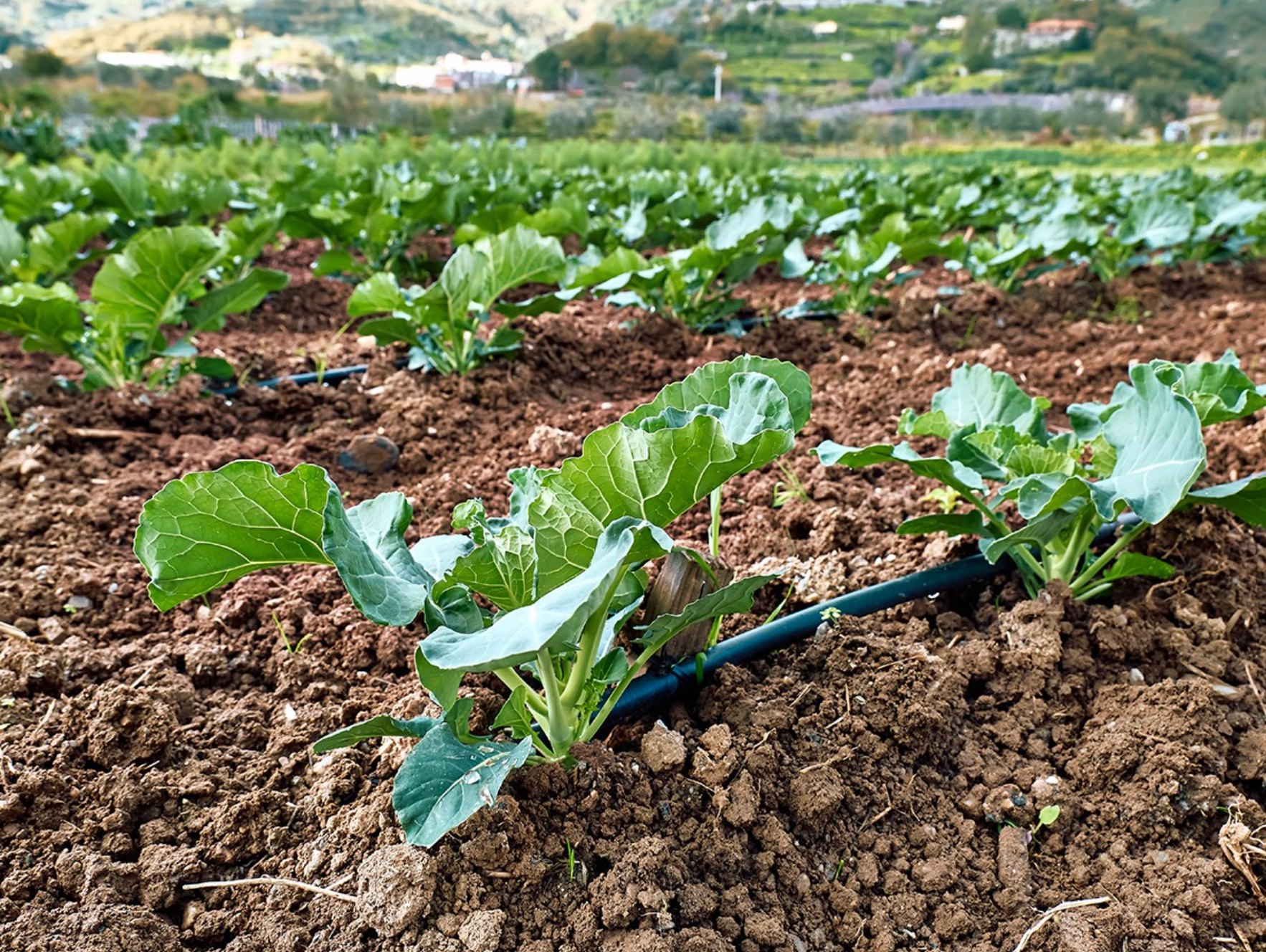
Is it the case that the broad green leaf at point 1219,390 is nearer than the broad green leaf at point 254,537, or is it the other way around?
the broad green leaf at point 254,537

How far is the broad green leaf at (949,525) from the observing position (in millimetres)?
1455

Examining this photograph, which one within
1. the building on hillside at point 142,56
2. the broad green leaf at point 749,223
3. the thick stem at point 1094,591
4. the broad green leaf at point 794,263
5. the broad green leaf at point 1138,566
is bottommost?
the building on hillside at point 142,56

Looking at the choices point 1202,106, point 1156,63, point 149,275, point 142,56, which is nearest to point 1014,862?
point 149,275

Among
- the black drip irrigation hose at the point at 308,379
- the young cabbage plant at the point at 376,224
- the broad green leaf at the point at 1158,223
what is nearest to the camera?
the black drip irrigation hose at the point at 308,379

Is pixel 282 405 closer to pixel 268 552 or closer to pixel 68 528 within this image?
pixel 68 528

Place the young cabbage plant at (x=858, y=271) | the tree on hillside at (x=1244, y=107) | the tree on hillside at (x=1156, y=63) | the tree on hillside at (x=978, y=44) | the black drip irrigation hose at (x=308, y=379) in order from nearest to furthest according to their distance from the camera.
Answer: the black drip irrigation hose at (x=308, y=379)
the young cabbage plant at (x=858, y=271)
the tree on hillside at (x=1244, y=107)
the tree on hillside at (x=1156, y=63)
the tree on hillside at (x=978, y=44)

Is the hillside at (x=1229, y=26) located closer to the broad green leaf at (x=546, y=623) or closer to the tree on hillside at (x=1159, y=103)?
the tree on hillside at (x=1159, y=103)

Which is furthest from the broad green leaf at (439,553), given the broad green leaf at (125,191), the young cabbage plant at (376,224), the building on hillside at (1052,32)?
the building on hillside at (1052,32)

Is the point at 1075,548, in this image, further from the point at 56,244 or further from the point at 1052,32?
the point at 1052,32

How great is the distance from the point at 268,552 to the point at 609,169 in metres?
9.60

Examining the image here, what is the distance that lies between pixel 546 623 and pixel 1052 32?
253 feet

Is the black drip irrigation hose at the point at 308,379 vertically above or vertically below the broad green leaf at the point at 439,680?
below

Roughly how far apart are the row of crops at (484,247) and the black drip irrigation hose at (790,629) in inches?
57.6

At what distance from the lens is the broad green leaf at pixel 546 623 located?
771 mm
